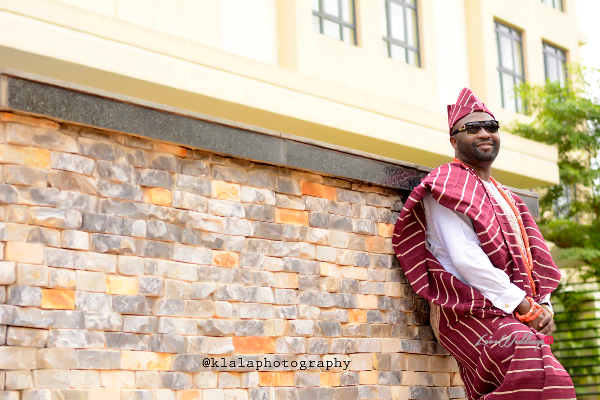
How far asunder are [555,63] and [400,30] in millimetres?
5131

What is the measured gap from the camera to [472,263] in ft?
11.3

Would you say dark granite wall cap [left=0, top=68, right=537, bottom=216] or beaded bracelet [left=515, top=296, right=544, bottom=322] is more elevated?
dark granite wall cap [left=0, top=68, right=537, bottom=216]

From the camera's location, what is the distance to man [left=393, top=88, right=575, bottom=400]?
330 cm

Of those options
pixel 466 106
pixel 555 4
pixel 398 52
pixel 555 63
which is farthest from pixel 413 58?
pixel 466 106

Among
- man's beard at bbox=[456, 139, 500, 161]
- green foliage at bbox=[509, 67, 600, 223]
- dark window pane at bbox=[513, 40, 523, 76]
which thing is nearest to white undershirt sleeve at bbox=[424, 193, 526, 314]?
man's beard at bbox=[456, 139, 500, 161]

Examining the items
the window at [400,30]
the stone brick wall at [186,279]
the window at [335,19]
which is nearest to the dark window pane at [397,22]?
the window at [400,30]

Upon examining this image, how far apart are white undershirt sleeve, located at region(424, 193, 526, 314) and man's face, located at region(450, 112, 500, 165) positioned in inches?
13.9

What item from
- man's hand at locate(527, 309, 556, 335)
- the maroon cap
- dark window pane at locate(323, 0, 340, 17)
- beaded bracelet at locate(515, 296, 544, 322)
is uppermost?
dark window pane at locate(323, 0, 340, 17)

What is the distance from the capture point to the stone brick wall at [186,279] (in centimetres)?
259

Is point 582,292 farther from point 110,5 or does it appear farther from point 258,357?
point 258,357

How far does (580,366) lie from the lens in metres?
10.6

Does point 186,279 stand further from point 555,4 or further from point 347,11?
point 555,4

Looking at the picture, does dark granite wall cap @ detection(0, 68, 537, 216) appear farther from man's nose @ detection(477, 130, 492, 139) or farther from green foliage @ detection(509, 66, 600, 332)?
green foliage @ detection(509, 66, 600, 332)

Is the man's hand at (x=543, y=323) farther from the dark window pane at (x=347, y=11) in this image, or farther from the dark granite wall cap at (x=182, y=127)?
the dark window pane at (x=347, y=11)
